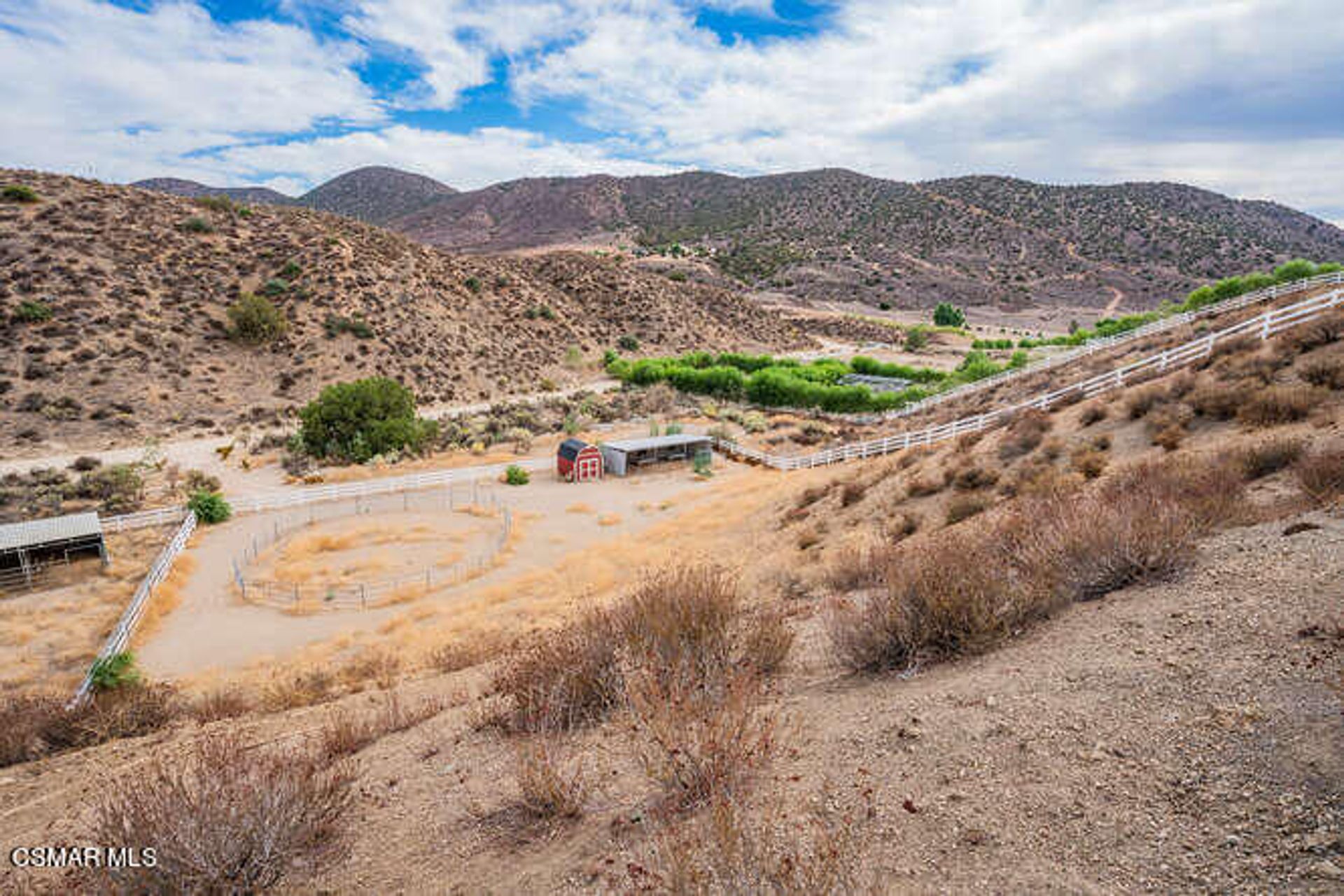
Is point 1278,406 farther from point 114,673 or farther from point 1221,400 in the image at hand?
point 114,673

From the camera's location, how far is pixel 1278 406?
42.7ft

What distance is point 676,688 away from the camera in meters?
5.31

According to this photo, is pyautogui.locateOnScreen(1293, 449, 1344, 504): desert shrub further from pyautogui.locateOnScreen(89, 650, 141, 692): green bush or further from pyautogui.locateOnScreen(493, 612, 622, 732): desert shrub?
pyautogui.locateOnScreen(89, 650, 141, 692): green bush

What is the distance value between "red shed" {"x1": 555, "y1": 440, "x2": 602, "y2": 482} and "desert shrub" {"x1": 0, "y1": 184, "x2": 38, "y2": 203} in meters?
52.5

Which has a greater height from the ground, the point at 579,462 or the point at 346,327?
the point at 346,327

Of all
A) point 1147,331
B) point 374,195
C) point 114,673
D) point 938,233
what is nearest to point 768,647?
point 114,673

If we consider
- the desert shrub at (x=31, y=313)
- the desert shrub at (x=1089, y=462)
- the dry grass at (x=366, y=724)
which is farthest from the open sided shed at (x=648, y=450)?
the desert shrub at (x=31, y=313)

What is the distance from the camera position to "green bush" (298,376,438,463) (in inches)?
1369

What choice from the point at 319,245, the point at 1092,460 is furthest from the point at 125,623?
the point at 319,245

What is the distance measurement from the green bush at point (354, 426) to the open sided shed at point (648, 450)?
11223 mm

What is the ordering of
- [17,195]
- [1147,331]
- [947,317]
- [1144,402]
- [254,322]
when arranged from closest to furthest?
[1144,402] < [1147,331] < [254,322] < [17,195] < [947,317]

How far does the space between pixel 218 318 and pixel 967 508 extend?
184 feet

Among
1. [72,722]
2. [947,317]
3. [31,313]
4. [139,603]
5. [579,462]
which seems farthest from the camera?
→ [947,317]

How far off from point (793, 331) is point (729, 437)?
56915 mm
